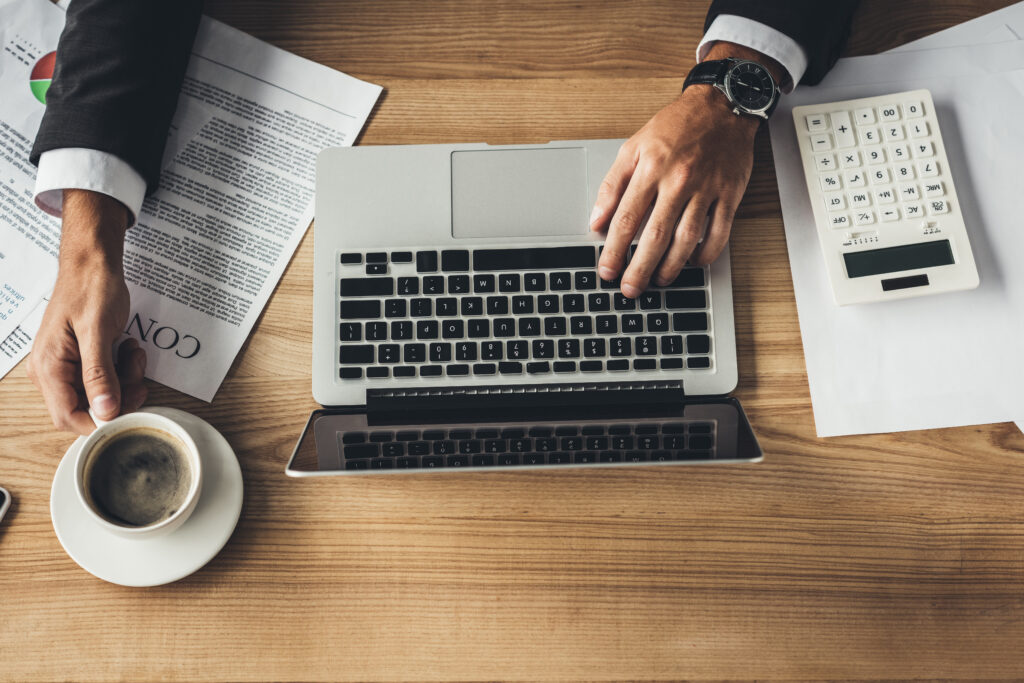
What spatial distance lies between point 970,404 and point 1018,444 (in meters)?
0.06

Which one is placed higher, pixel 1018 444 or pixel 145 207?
pixel 145 207

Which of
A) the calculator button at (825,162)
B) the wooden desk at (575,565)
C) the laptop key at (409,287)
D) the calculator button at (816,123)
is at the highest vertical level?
the calculator button at (816,123)

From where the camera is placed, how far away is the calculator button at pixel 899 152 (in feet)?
2.12

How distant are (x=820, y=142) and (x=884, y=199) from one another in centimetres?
9

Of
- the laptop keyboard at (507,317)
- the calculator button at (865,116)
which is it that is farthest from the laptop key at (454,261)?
the calculator button at (865,116)

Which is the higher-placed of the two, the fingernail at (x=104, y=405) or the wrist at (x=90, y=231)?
the wrist at (x=90, y=231)

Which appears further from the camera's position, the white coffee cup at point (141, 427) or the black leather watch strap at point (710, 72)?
the black leather watch strap at point (710, 72)

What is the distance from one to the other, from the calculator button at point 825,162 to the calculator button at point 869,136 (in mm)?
34

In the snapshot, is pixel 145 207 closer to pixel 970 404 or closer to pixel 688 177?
pixel 688 177

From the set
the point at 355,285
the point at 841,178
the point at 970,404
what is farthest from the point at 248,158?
the point at 970,404

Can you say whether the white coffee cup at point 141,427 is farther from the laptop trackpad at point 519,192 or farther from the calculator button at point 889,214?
the calculator button at point 889,214

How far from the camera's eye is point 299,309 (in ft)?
2.25

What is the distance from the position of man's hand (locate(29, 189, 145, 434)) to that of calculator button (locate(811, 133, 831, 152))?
73 centimetres

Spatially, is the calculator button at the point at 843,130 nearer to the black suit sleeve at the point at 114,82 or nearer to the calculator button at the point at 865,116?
the calculator button at the point at 865,116
